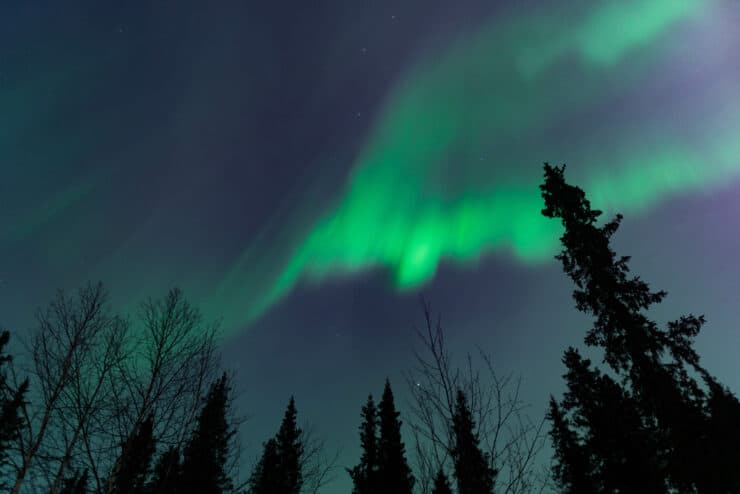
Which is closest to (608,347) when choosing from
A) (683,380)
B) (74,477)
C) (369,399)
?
(683,380)

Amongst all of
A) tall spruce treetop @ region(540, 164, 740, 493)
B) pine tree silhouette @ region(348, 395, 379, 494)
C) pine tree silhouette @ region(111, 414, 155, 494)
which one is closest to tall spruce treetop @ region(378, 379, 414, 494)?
pine tree silhouette @ region(348, 395, 379, 494)

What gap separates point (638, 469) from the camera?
17.6 meters

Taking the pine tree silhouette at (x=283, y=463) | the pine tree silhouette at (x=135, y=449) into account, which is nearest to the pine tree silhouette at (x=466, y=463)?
the pine tree silhouette at (x=135, y=449)

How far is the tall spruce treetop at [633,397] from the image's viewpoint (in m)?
13.5

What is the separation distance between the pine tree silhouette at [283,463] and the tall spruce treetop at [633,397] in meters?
19.8

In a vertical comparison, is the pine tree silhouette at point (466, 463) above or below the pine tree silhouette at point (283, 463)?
below

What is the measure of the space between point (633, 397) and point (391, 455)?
62.8 ft

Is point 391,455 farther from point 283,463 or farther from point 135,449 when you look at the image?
point 135,449

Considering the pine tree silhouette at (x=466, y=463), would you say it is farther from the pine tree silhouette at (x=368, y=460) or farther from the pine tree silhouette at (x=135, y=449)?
the pine tree silhouette at (x=368, y=460)

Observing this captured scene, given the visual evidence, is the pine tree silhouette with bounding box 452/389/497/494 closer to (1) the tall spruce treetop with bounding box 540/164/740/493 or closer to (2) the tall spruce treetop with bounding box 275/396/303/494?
(1) the tall spruce treetop with bounding box 540/164/740/493

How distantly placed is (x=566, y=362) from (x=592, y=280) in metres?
7.15

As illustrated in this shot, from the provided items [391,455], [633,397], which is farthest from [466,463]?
[391,455]

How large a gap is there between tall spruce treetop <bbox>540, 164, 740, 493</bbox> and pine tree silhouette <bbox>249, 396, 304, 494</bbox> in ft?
64.9

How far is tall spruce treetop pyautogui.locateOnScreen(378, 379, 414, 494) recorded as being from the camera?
27047 mm
